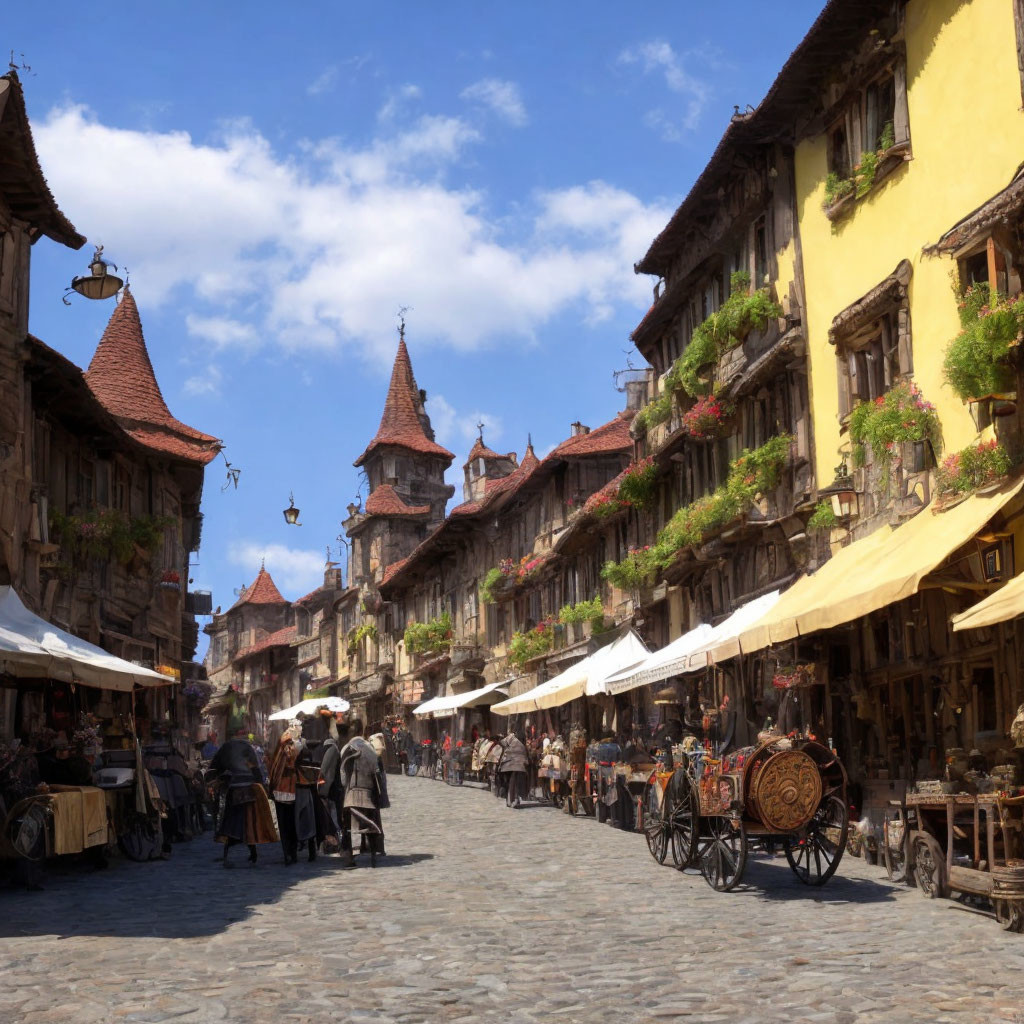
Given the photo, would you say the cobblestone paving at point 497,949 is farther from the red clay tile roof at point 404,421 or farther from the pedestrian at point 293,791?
the red clay tile roof at point 404,421

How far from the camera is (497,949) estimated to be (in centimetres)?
933

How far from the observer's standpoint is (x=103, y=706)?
26.7m

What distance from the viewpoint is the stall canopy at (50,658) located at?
48.3 feet

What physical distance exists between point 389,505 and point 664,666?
2131 inches

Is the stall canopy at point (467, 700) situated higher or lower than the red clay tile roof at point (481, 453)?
lower

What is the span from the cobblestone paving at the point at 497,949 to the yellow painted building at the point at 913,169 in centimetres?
642

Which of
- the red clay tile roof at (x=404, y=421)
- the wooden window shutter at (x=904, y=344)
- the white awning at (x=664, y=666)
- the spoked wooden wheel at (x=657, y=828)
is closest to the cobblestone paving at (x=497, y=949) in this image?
the spoked wooden wheel at (x=657, y=828)

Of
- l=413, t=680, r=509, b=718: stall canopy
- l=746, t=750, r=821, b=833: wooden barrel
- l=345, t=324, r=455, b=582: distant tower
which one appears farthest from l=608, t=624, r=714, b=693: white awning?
l=345, t=324, r=455, b=582: distant tower

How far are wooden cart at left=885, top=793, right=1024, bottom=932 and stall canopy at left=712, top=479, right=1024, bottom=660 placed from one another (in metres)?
1.96

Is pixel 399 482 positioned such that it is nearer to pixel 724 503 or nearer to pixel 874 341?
pixel 724 503

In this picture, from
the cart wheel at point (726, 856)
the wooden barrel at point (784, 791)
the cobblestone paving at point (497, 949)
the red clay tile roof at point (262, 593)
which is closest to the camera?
the cobblestone paving at point (497, 949)

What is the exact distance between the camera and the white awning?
61.4 ft

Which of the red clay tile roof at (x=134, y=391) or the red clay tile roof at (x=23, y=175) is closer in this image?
the red clay tile roof at (x=23, y=175)

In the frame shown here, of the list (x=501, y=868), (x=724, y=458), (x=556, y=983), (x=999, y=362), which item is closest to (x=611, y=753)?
(x=724, y=458)
